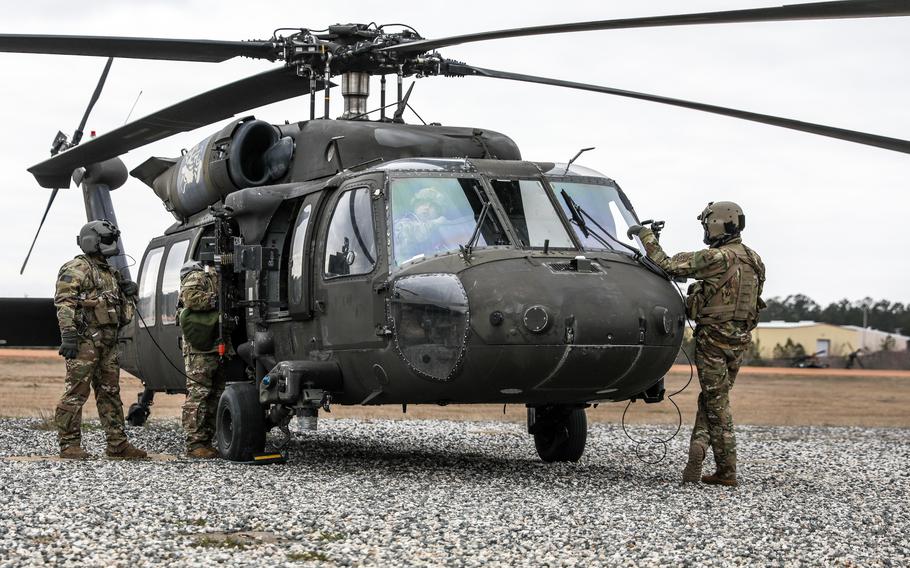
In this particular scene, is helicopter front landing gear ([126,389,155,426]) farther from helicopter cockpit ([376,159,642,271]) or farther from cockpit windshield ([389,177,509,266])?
cockpit windshield ([389,177,509,266])

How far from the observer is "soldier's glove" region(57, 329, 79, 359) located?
934 cm

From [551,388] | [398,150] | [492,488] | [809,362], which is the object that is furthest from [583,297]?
[809,362]

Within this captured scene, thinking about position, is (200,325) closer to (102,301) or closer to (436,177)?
(102,301)

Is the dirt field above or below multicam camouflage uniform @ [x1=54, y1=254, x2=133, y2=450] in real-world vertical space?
below

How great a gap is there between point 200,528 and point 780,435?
10.4 m

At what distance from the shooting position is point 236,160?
9.90 meters

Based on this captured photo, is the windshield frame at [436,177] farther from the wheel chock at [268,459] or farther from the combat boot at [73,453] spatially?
the combat boot at [73,453]

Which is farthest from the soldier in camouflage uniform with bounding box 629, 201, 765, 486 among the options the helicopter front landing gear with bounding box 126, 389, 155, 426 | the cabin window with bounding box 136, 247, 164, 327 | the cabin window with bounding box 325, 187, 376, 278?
the helicopter front landing gear with bounding box 126, 389, 155, 426

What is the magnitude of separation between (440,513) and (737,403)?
2067 cm

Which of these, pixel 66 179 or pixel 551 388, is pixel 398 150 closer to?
pixel 551 388

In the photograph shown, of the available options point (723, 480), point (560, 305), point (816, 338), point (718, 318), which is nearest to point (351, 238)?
point (560, 305)

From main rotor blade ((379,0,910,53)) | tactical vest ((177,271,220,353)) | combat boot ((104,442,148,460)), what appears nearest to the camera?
main rotor blade ((379,0,910,53))

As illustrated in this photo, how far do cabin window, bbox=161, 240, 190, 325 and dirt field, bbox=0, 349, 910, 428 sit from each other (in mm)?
3985

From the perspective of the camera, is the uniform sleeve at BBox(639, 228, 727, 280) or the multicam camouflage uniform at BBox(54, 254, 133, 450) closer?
the uniform sleeve at BBox(639, 228, 727, 280)
